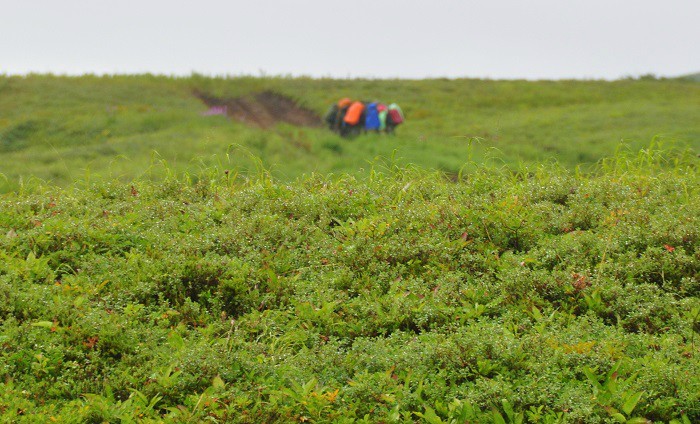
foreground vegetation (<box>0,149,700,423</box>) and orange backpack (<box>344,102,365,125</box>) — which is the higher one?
orange backpack (<box>344,102,365,125</box>)

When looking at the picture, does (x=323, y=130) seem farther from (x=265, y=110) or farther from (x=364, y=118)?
(x=265, y=110)

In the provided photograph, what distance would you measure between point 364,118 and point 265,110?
4480 mm

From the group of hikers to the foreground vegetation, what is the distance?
11792 mm

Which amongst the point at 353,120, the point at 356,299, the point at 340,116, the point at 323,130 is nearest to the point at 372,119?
the point at 353,120

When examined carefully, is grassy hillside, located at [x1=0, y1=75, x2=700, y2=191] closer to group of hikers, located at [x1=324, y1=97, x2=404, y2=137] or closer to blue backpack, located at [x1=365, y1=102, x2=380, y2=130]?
group of hikers, located at [x1=324, y1=97, x2=404, y2=137]

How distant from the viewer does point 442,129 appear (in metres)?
18.5

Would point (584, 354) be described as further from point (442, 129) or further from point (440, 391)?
point (442, 129)

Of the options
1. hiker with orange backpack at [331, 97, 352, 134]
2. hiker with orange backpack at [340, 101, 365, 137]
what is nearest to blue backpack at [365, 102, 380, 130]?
hiker with orange backpack at [340, 101, 365, 137]

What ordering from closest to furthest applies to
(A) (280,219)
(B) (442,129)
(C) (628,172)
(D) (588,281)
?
(D) (588,281) → (A) (280,219) → (C) (628,172) → (B) (442,129)

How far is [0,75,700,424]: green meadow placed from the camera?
3.20 m

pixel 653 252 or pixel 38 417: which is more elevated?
pixel 653 252

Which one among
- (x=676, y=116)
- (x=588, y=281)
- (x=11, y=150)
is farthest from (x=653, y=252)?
(x=676, y=116)

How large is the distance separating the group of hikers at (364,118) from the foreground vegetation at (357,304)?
38.7 ft

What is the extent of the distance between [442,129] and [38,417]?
16130 mm
